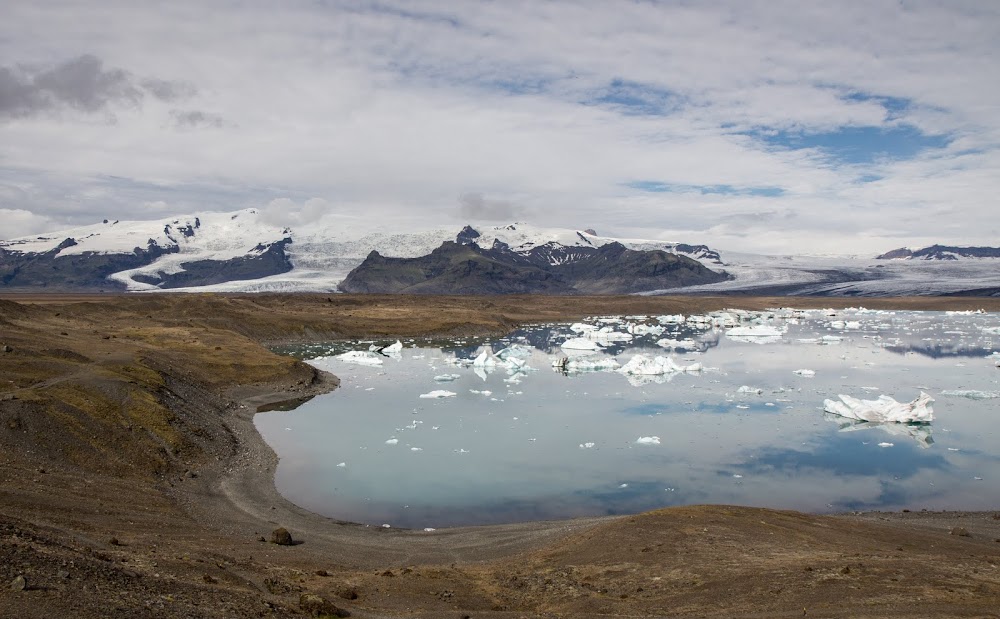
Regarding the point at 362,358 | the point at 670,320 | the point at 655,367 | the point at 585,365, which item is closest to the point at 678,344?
the point at 585,365

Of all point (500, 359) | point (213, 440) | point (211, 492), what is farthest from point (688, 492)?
point (500, 359)

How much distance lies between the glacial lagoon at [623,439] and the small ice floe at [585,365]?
0.22 m

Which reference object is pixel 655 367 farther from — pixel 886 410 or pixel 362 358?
pixel 362 358

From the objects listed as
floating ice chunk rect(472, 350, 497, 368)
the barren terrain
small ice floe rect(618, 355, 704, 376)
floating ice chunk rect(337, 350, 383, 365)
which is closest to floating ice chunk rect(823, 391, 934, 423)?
the barren terrain

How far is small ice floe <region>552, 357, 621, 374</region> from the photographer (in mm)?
52500

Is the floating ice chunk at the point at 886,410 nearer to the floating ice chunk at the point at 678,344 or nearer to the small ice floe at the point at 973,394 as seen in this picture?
the small ice floe at the point at 973,394

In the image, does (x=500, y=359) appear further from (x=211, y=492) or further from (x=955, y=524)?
(x=955, y=524)

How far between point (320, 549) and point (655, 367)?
36214 mm

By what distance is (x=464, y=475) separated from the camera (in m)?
24.8

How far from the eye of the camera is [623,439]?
2989cm

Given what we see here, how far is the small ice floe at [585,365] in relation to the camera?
172 feet

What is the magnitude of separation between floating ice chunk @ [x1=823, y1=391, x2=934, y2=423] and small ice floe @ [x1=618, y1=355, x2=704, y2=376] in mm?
15697

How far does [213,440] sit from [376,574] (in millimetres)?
15533

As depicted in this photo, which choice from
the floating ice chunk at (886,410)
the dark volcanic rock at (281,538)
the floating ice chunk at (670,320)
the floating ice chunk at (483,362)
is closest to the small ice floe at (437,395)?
the floating ice chunk at (483,362)
